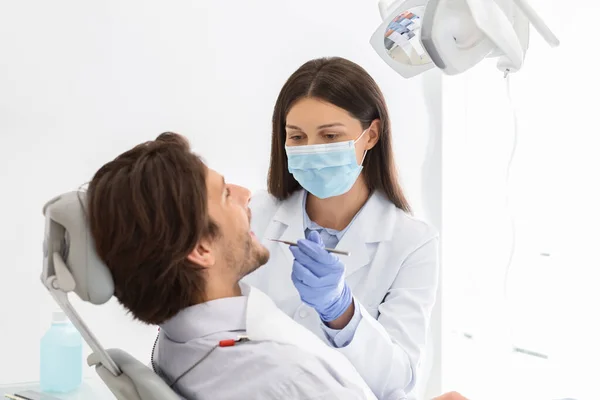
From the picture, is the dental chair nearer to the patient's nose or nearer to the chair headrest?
the chair headrest

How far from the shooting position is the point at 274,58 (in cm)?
292

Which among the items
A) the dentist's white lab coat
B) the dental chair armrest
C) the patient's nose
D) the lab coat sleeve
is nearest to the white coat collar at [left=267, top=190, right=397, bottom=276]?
the dentist's white lab coat

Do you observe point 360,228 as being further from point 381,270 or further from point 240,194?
point 240,194

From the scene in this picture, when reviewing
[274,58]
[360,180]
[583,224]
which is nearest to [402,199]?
[360,180]

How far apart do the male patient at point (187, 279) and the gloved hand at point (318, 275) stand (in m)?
0.19

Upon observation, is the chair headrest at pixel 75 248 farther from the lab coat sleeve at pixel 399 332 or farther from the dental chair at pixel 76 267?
the lab coat sleeve at pixel 399 332

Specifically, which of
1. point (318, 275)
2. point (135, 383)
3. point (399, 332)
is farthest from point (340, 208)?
point (135, 383)

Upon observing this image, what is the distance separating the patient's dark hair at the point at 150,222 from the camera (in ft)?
3.95

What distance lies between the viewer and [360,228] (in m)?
2.00

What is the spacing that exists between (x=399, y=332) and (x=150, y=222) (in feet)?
2.87

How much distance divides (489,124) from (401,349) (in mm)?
1593

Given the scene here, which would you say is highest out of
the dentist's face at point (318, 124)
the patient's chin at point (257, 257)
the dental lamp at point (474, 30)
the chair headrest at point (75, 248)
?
the dental lamp at point (474, 30)

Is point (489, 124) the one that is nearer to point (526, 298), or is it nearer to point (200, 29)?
point (526, 298)

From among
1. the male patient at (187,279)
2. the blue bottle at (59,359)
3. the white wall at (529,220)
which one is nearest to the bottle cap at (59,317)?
the blue bottle at (59,359)
